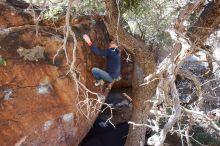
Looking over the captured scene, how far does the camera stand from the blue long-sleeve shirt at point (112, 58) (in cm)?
788

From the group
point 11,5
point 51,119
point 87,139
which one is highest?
point 11,5

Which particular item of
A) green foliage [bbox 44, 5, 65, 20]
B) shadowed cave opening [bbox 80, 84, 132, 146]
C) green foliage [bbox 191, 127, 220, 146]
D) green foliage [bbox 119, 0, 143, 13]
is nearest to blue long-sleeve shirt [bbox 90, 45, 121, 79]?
green foliage [bbox 119, 0, 143, 13]

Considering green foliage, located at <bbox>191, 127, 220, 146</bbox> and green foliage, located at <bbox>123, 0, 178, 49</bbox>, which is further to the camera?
green foliage, located at <bbox>191, 127, 220, 146</bbox>

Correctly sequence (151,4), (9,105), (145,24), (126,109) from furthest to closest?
1. (126,109)
2. (145,24)
3. (151,4)
4. (9,105)

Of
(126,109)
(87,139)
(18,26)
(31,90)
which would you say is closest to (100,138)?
(87,139)

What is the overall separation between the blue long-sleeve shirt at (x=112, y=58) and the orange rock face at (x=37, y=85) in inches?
19.3

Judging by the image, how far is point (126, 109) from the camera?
36.0 ft

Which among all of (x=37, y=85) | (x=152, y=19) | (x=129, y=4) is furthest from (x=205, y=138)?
(x=37, y=85)

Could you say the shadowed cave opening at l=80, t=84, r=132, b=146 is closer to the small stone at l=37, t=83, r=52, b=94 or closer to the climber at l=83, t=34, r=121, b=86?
the climber at l=83, t=34, r=121, b=86

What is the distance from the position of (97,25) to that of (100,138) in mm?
2656

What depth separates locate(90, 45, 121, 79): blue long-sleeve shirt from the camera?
7.88m

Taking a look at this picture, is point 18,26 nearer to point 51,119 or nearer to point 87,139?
point 51,119

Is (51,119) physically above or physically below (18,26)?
below

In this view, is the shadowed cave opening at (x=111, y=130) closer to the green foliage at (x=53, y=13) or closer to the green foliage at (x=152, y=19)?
the green foliage at (x=152, y=19)
